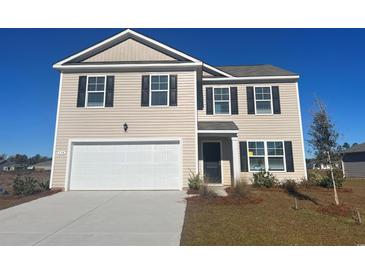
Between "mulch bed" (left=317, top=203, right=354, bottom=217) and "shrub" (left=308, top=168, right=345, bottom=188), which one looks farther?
"shrub" (left=308, top=168, right=345, bottom=188)

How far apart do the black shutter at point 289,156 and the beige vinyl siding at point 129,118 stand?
211 inches

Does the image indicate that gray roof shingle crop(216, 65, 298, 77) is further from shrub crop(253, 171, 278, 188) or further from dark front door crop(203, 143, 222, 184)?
shrub crop(253, 171, 278, 188)

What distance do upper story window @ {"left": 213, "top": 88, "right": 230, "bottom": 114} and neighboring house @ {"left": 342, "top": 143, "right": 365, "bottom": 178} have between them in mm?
16871

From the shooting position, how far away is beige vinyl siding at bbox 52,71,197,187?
10109mm

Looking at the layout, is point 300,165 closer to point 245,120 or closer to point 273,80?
point 245,120

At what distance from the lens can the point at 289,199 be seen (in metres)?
8.09

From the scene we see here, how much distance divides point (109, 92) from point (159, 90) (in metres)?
2.52

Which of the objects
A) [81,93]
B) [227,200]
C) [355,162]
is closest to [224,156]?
[227,200]

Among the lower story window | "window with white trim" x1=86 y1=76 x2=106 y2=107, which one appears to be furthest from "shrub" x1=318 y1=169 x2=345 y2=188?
"window with white trim" x1=86 y1=76 x2=106 y2=107

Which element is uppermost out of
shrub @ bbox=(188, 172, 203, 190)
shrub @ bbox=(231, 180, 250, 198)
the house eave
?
the house eave

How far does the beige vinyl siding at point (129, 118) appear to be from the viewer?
10109mm
